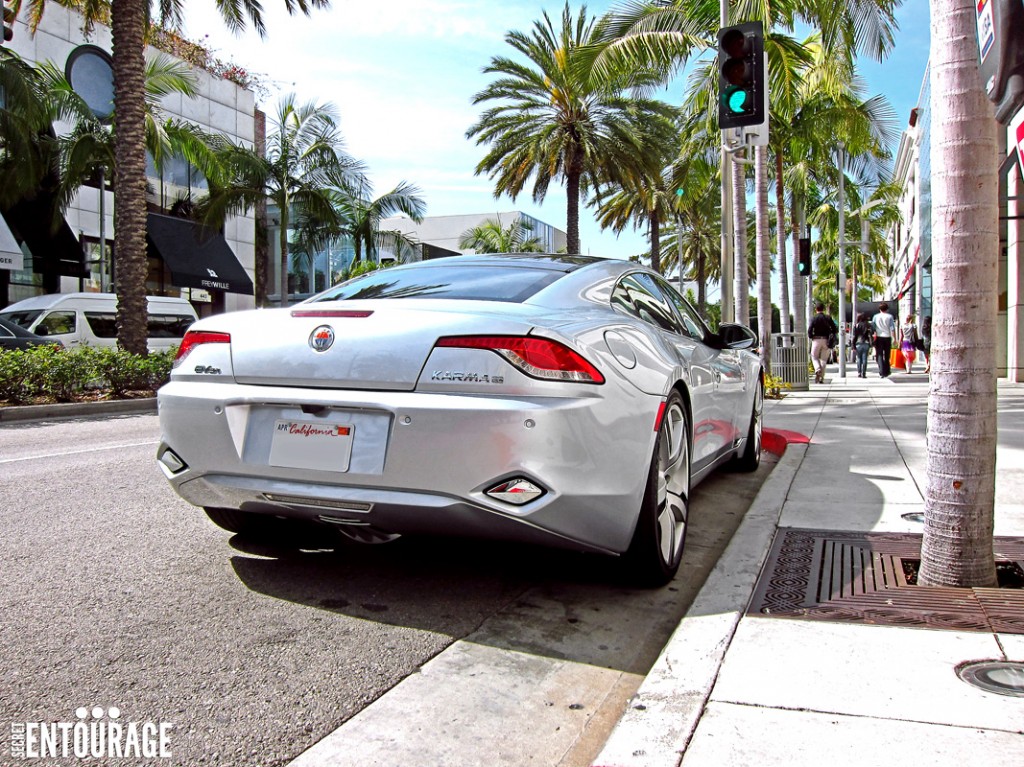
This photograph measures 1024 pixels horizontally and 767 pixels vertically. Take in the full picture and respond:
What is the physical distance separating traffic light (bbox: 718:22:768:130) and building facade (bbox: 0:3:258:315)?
19.1 metres

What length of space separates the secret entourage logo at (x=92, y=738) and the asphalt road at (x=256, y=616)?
0.08 feet

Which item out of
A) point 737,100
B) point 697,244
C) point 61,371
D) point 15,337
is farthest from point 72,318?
point 697,244

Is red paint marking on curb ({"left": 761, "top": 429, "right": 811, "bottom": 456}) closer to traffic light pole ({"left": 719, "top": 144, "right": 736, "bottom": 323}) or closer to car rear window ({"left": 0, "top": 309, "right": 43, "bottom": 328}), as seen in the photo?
traffic light pole ({"left": 719, "top": 144, "right": 736, "bottom": 323})

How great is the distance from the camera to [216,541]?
4.30m

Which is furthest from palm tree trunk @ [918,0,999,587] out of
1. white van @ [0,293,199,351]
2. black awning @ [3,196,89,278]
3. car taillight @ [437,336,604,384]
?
black awning @ [3,196,89,278]

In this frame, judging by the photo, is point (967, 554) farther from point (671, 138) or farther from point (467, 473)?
point (671, 138)

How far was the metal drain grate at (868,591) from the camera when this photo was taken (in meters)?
3.12

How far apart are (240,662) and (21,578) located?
1.46 metres

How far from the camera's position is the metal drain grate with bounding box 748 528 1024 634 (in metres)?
3.12

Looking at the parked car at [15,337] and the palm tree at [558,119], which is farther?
the palm tree at [558,119]

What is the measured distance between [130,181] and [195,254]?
45.8 feet

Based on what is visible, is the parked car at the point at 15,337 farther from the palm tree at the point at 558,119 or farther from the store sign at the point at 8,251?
the palm tree at the point at 558,119

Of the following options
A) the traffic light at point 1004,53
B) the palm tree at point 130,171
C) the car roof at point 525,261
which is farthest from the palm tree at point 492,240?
the traffic light at point 1004,53

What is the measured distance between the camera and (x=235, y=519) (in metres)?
4.02
